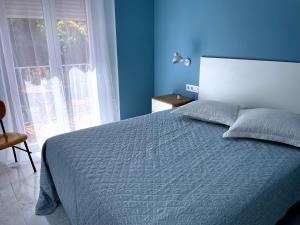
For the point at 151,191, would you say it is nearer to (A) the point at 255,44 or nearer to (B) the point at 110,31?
(A) the point at 255,44

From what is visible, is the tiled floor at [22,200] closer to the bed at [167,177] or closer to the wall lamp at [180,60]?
the bed at [167,177]

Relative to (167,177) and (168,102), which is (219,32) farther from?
(167,177)

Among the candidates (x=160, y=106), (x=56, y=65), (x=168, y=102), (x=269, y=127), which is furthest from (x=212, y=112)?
(x=56, y=65)

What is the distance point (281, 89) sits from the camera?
7.05ft

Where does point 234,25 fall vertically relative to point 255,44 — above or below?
above

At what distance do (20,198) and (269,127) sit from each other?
7.13 ft

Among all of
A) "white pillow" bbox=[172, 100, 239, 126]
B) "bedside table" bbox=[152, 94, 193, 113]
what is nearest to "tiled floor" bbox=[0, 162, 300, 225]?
"white pillow" bbox=[172, 100, 239, 126]

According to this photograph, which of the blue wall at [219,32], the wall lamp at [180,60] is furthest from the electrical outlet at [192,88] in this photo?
the wall lamp at [180,60]

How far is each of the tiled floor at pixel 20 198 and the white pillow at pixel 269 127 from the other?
1521 mm

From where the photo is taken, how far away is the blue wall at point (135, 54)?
10.3ft

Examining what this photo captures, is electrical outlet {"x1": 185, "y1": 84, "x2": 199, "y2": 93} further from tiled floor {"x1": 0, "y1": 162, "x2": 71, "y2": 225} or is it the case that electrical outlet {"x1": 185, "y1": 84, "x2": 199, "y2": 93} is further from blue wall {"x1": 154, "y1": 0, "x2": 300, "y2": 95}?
tiled floor {"x1": 0, "y1": 162, "x2": 71, "y2": 225}

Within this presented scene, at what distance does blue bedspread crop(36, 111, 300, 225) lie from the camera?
111cm

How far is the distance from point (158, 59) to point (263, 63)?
1.60 meters

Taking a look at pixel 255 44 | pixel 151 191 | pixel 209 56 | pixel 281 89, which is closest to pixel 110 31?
pixel 209 56
